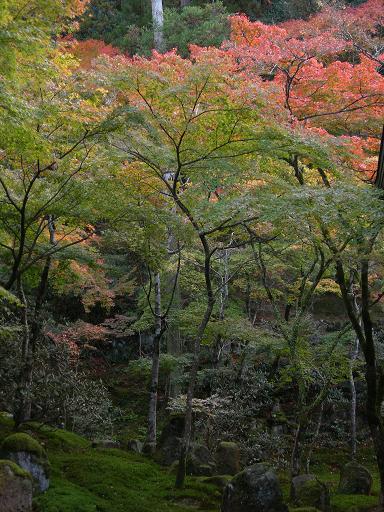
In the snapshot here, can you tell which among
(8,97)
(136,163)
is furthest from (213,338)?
(8,97)

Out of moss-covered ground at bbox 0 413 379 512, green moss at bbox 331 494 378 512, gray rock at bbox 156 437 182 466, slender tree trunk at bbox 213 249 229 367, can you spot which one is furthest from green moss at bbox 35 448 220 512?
slender tree trunk at bbox 213 249 229 367

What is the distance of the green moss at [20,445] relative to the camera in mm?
7113

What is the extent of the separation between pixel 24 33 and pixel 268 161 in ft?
15.4

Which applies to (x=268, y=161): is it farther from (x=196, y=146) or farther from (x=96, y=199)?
(x=96, y=199)

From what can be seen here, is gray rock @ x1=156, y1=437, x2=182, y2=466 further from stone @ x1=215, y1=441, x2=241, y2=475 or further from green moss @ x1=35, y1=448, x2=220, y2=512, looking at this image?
green moss @ x1=35, y1=448, x2=220, y2=512

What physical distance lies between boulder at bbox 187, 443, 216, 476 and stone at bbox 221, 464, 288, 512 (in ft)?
9.13

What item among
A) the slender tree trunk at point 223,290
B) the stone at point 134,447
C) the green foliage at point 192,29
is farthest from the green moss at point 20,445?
the green foliage at point 192,29

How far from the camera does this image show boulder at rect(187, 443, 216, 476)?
10.1m

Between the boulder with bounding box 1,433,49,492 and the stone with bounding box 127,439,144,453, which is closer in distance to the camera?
the boulder with bounding box 1,433,49,492

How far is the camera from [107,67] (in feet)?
25.3

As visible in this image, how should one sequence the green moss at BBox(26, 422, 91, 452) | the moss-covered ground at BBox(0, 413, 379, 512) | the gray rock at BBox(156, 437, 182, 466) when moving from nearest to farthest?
Answer: 1. the moss-covered ground at BBox(0, 413, 379, 512)
2. the green moss at BBox(26, 422, 91, 452)
3. the gray rock at BBox(156, 437, 182, 466)

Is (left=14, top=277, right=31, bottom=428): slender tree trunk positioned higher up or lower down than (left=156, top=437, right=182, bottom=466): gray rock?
higher up

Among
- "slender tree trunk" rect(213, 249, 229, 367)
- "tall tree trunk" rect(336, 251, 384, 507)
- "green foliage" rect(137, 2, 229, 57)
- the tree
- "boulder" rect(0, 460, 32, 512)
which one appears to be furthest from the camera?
"green foliage" rect(137, 2, 229, 57)

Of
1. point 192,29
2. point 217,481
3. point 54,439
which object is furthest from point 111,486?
point 192,29
